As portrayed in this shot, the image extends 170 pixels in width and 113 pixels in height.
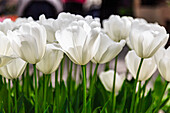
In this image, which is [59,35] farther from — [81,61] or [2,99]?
[2,99]

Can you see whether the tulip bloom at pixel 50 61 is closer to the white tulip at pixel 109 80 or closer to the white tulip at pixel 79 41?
the white tulip at pixel 79 41

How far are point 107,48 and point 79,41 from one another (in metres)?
0.06

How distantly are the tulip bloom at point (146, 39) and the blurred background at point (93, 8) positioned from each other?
6.96 feet

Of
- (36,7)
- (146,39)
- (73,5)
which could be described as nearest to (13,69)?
(146,39)

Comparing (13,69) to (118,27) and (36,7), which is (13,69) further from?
(36,7)

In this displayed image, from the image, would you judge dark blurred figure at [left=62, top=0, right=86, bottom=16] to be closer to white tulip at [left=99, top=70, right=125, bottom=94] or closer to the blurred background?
the blurred background

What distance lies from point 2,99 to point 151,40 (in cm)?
23

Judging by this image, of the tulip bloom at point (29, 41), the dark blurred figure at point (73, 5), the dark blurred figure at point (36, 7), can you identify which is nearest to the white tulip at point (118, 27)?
the tulip bloom at point (29, 41)

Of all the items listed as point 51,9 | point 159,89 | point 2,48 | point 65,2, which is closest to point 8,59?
point 2,48

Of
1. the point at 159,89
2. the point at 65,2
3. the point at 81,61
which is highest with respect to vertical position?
the point at 65,2

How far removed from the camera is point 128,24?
0.48 m

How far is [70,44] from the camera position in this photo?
33 cm

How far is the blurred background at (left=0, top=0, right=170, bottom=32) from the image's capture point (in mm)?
3609

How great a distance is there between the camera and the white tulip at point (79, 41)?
12.8 inches
